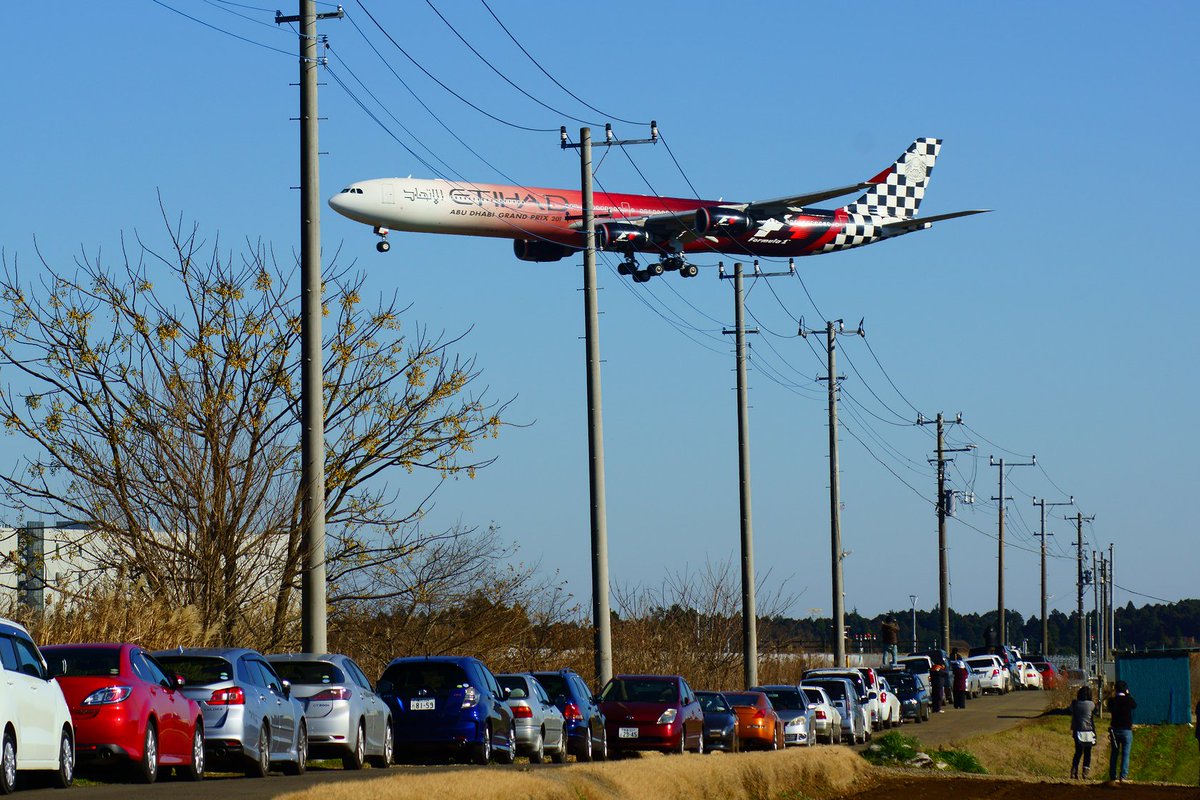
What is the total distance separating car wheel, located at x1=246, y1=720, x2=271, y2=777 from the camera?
18.7 m

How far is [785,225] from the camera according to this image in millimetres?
62906

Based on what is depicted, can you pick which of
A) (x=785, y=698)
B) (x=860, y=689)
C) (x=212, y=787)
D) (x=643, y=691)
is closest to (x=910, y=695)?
(x=860, y=689)

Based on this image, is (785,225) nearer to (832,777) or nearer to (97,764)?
(832,777)

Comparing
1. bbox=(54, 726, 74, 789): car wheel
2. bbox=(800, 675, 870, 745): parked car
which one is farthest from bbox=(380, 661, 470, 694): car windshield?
bbox=(800, 675, 870, 745): parked car

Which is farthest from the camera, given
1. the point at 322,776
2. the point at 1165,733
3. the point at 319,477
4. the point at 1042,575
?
the point at 1042,575

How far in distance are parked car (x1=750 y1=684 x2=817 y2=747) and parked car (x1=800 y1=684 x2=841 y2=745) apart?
1.10 m

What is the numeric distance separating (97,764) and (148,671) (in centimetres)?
99

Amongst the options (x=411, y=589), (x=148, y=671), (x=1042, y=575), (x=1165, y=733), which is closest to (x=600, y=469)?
(x=411, y=589)

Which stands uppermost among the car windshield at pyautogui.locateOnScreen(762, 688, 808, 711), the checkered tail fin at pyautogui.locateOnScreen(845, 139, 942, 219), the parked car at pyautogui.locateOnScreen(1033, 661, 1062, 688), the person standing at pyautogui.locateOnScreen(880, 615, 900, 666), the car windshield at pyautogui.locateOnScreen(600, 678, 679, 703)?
the checkered tail fin at pyautogui.locateOnScreen(845, 139, 942, 219)

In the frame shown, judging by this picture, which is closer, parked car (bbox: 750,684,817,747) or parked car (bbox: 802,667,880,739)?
parked car (bbox: 750,684,817,747)

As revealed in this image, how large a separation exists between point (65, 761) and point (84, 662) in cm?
142

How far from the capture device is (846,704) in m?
40.0

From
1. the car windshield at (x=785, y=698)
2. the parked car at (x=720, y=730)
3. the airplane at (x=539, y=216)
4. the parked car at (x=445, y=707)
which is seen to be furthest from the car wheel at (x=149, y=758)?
the airplane at (x=539, y=216)

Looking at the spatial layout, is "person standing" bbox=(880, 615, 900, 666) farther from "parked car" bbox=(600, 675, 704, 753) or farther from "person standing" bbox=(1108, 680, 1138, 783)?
"parked car" bbox=(600, 675, 704, 753)
